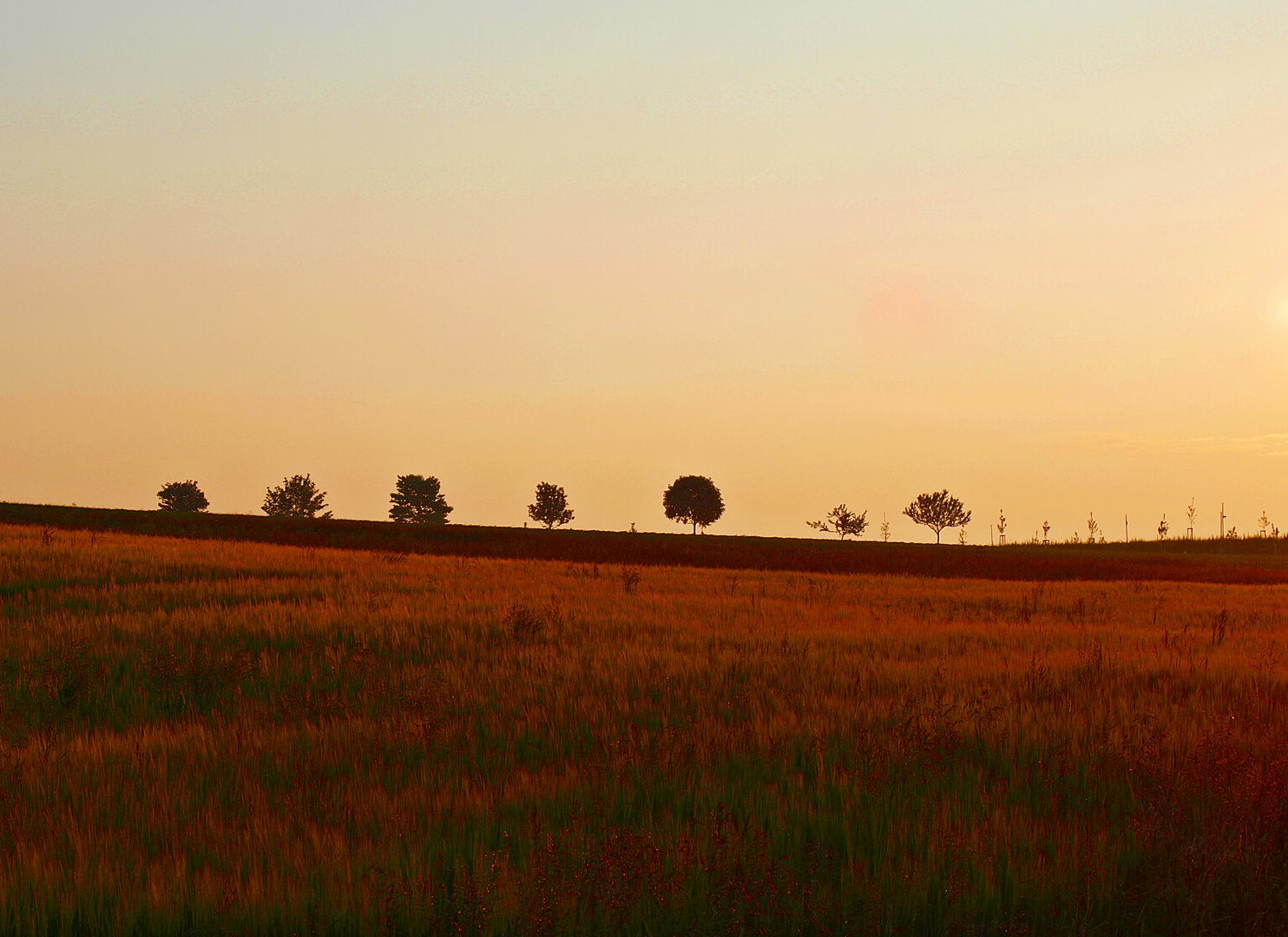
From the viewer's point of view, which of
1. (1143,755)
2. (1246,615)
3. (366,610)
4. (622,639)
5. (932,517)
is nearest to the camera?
(1143,755)

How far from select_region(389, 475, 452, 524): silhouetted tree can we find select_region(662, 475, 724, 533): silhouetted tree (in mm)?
29062

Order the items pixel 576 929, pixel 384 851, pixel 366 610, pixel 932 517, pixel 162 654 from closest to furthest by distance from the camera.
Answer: pixel 576 929
pixel 384 851
pixel 162 654
pixel 366 610
pixel 932 517

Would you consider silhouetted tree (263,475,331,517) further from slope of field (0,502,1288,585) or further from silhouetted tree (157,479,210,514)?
slope of field (0,502,1288,585)

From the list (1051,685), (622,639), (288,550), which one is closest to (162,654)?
(622,639)

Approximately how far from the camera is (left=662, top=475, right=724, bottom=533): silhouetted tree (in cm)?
11519

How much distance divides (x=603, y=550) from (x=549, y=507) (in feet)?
241

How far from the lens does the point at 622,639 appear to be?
11.7 m

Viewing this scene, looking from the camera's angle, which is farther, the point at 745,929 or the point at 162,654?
the point at 162,654

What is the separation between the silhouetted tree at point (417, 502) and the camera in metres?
117

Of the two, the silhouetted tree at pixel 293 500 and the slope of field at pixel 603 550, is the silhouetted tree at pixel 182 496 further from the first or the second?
the slope of field at pixel 603 550

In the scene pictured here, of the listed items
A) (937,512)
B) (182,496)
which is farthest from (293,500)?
(937,512)

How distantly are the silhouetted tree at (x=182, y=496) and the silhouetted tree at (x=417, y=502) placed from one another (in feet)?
92.9

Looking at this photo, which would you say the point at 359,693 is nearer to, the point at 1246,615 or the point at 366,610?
the point at 366,610

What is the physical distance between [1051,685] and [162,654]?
963 centimetres
